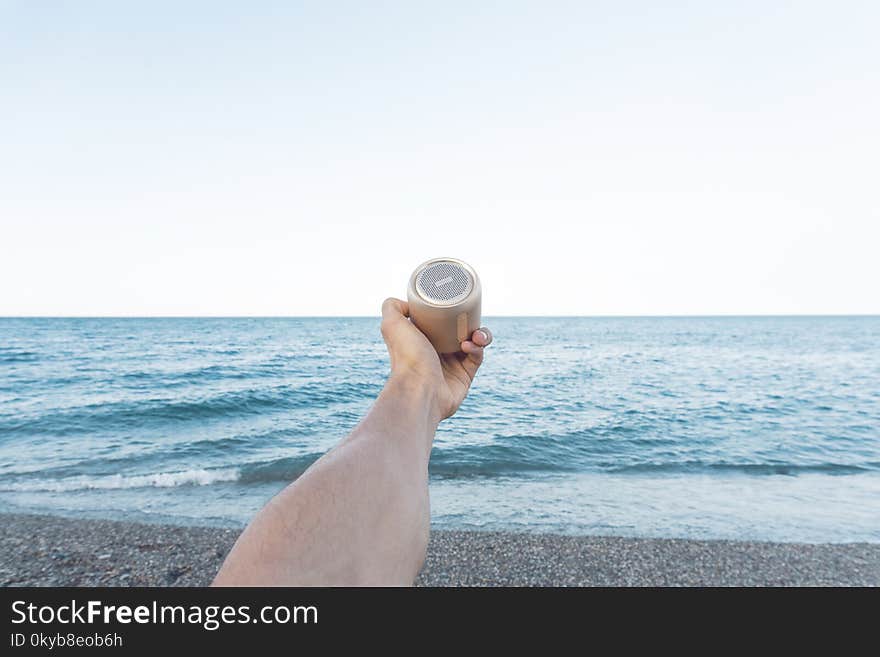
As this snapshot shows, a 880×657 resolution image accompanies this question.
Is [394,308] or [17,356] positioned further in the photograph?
[17,356]

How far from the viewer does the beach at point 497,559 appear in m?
4.71

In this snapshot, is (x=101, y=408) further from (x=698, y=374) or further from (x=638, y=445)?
(x=698, y=374)

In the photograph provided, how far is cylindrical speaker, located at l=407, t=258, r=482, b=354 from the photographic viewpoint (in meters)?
2.19

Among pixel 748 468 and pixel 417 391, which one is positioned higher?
pixel 417 391

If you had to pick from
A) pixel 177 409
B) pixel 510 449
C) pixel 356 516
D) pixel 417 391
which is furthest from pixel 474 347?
pixel 177 409

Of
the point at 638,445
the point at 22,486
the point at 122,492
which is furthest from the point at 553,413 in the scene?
the point at 22,486

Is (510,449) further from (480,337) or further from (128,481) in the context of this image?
(480,337)

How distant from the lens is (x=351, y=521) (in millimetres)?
1172

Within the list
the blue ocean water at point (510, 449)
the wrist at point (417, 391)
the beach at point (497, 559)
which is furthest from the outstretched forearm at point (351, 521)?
the blue ocean water at point (510, 449)

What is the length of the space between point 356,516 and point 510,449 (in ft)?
30.8

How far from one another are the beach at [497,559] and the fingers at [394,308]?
343 centimetres

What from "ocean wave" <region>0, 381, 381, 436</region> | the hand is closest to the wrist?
the hand

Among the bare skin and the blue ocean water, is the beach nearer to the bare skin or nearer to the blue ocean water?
the blue ocean water

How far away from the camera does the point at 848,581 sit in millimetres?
4953
